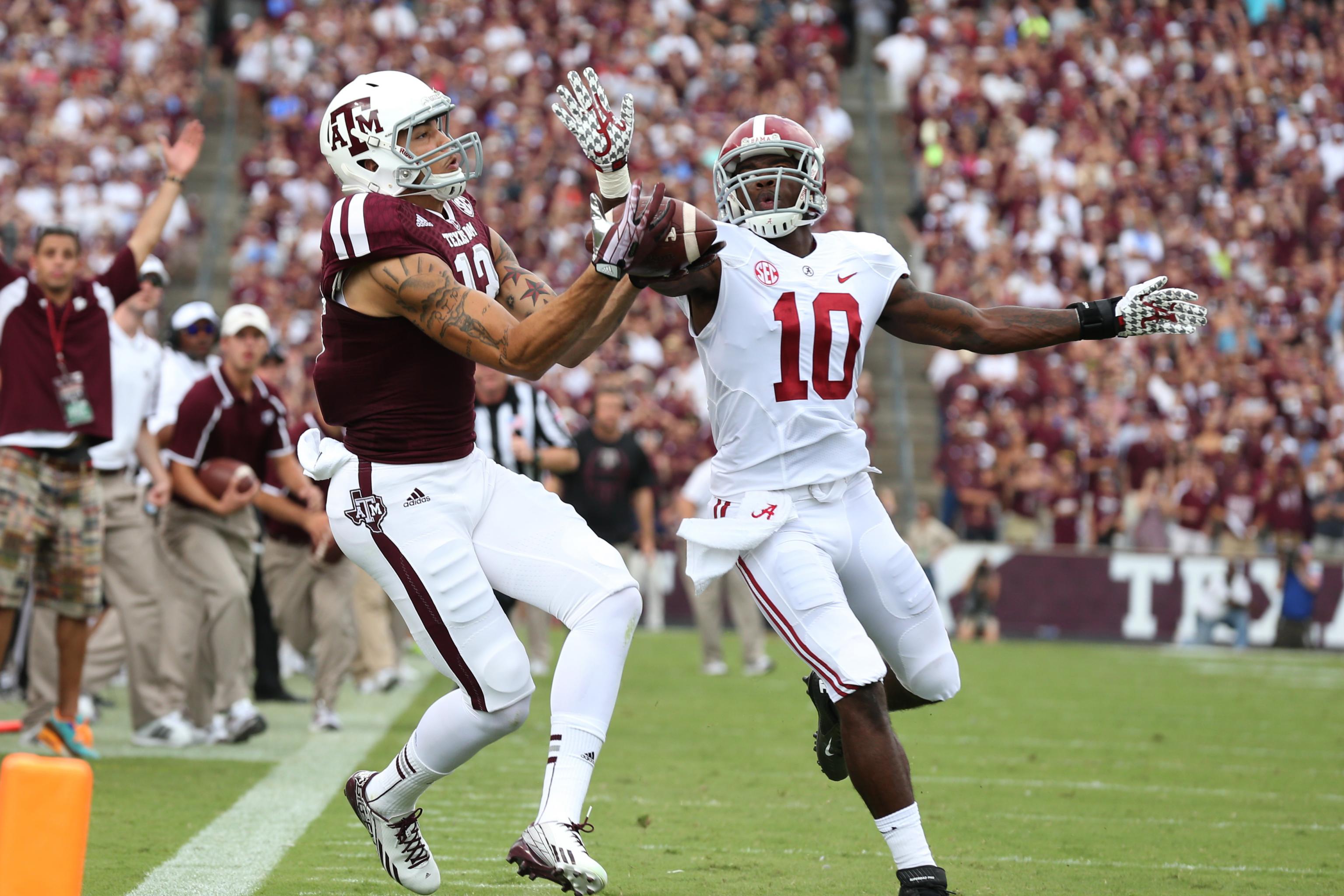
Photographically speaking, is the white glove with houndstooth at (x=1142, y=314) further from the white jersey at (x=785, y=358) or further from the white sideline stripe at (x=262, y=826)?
the white sideline stripe at (x=262, y=826)

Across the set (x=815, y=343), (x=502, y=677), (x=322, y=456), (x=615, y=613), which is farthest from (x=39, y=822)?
(x=815, y=343)

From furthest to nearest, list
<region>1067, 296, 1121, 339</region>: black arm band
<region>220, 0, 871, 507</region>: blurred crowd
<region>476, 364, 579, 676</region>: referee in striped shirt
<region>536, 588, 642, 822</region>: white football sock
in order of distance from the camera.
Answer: <region>220, 0, 871, 507</region>: blurred crowd → <region>476, 364, 579, 676</region>: referee in striped shirt → <region>1067, 296, 1121, 339</region>: black arm band → <region>536, 588, 642, 822</region>: white football sock

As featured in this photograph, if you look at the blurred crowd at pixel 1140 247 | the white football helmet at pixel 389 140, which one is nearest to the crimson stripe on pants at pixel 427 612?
the white football helmet at pixel 389 140

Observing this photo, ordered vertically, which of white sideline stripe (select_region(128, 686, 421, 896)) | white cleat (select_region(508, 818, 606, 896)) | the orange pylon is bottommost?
white sideline stripe (select_region(128, 686, 421, 896))

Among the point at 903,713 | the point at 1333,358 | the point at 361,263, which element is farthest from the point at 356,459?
the point at 1333,358

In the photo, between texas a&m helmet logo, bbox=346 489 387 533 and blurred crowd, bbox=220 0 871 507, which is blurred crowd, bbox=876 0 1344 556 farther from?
texas a&m helmet logo, bbox=346 489 387 533

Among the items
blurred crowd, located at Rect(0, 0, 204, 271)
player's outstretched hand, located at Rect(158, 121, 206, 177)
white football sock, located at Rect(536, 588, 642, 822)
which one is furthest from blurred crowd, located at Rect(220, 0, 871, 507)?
white football sock, located at Rect(536, 588, 642, 822)

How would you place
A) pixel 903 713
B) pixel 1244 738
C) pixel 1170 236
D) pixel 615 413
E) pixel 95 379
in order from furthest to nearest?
pixel 1170 236, pixel 615 413, pixel 903 713, pixel 1244 738, pixel 95 379

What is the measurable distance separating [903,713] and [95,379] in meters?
5.11

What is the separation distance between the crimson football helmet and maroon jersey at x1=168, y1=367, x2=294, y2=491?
373 centimetres

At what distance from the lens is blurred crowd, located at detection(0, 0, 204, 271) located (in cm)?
1795

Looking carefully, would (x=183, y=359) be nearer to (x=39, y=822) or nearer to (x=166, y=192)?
(x=166, y=192)

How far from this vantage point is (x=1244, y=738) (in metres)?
9.05

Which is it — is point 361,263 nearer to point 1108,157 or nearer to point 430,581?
point 430,581
